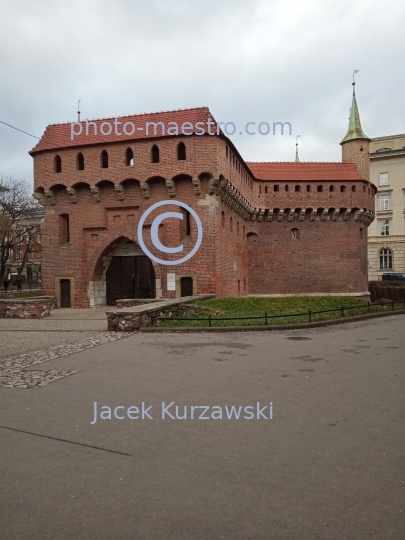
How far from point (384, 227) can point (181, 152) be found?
37919 mm

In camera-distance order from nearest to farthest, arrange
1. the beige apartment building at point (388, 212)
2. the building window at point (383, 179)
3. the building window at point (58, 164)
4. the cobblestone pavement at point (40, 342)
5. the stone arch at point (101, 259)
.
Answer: the cobblestone pavement at point (40, 342), the stone arch at point (101, 259), the building window at point (58, 164), the beige apartment building at point (388, 212), the building window at point (383, 179)

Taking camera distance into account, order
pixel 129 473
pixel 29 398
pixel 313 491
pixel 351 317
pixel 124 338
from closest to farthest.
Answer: pixel 313 491
pixel 129 473
pixel 29 398
pixel 124 338
pixel 351 317

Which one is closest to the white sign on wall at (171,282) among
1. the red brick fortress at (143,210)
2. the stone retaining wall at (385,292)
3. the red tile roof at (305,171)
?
the red brick fortress at (143,210)

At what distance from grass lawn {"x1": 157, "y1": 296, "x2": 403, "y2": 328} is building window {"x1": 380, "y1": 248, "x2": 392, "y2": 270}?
115 ft

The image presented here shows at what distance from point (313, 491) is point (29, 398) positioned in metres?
4.19

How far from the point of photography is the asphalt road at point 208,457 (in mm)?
3107

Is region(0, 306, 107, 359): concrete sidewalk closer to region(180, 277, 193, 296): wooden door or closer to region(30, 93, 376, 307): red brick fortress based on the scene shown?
region(180, 277, 193, 296): wooden door

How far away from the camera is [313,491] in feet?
11.5

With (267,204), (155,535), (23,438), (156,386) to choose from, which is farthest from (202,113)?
(155,535)

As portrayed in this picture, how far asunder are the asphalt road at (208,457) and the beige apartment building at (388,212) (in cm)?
4738

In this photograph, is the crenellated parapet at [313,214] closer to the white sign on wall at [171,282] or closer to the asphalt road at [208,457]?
the white sign on wall at [171,282]

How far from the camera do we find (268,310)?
16594 mm

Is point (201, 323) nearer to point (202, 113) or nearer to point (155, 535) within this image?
point (155, 535)

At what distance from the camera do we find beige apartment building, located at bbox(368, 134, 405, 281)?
169 ft
